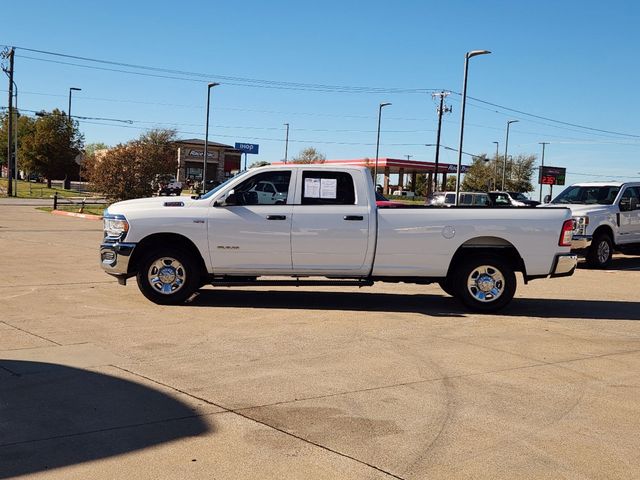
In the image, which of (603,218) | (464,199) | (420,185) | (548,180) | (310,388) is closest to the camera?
(310,388)

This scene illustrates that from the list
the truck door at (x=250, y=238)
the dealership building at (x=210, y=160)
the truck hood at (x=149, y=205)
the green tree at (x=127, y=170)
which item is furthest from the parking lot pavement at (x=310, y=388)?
the dealership building at (x=210, y=160)

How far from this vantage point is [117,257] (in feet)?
30.9

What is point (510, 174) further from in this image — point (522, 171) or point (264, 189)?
point (264, 189)

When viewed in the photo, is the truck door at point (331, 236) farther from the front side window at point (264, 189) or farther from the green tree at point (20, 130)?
the green tree at point (20, 130)

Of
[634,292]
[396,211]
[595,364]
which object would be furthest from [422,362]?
[634,292]

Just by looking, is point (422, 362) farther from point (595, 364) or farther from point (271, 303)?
point (271, 303)

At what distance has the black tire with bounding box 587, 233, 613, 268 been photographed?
53.9 ft

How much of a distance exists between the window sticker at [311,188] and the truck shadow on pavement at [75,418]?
14.3 ft

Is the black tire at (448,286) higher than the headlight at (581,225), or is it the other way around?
the headlight at (581,225)

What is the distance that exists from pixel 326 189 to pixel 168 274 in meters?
2.45

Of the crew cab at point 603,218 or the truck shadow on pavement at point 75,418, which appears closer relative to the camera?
the truck shadow on pavement at point 75,418

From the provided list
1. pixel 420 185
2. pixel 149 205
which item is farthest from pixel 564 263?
pixel 420 185

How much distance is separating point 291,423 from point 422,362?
2.22 meters

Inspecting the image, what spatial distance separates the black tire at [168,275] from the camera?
9438 mm
